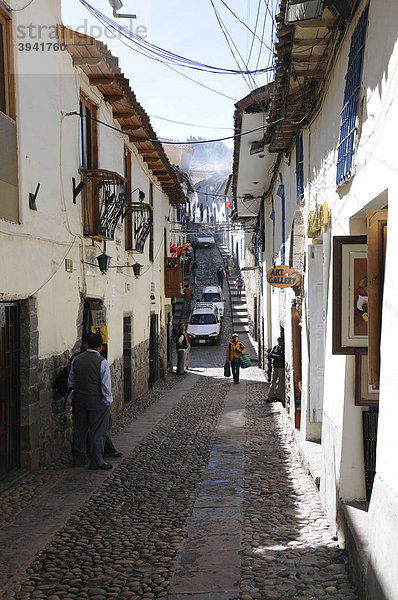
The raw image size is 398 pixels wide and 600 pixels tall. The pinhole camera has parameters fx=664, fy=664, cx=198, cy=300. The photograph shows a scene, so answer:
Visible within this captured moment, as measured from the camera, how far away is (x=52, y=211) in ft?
29.4

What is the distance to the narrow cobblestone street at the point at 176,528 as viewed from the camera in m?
4.81

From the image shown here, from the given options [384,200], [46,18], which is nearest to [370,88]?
[384,200]

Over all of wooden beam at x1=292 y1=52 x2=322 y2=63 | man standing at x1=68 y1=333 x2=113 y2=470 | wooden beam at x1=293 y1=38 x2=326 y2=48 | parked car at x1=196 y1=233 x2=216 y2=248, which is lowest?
man standing at x1=68 y1=333 x2=113 y2=470

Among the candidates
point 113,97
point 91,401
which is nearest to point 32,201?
point 91,401

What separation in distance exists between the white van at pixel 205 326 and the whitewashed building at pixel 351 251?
24289 millimetres

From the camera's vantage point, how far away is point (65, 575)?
16.6 feet

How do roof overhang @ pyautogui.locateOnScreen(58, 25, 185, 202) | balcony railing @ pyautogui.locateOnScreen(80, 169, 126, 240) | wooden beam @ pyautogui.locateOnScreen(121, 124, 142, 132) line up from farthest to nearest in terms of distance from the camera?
1. wooden beam @ pyautogui.locateOnScreen(121, 124, 142, 132)
2. balcony railing @ pyautogui.locateOnScreen(80, 169, 126, 240)
3. roof overhang @ pyautogui.locateOnScreen(58, 25, 185, 202)

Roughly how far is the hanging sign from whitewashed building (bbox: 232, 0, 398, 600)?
29.6 inches

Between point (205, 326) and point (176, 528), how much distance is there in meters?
27.6

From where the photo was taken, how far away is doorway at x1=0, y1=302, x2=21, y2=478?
7.43 m

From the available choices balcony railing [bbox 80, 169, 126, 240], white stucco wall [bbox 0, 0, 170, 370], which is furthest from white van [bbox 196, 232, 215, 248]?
balcony railing [bbox 80, 169, 126, 240]

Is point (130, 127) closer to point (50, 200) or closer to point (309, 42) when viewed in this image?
point (50, 200)

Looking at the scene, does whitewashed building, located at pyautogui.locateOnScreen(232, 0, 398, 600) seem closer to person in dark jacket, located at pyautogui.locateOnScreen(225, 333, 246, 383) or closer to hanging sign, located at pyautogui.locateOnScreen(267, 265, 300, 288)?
hanging sign, located at pyautogui.locateOnScreen(267, 265, 300, 288)

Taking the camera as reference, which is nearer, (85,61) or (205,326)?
(85,61)
